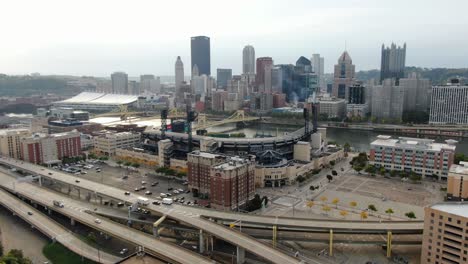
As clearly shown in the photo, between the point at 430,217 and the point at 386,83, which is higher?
the point at 386,83

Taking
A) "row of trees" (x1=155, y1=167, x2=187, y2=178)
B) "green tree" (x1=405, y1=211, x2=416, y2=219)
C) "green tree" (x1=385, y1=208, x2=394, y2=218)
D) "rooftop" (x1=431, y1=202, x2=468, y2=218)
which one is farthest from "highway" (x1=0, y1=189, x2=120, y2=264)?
"green tree" (x1=405, y1=211, x2=416, y2=219)

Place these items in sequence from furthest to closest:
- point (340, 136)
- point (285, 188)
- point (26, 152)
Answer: point (340, 136)
point (26, 152)
point (285, 188)

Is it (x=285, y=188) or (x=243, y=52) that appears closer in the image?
(x=285, y=188)

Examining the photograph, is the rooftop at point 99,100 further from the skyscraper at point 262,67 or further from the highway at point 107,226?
the highway at point 107,226

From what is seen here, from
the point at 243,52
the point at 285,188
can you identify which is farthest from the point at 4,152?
the point at 243,52

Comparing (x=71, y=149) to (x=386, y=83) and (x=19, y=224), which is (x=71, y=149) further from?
(x=386, y=83)
